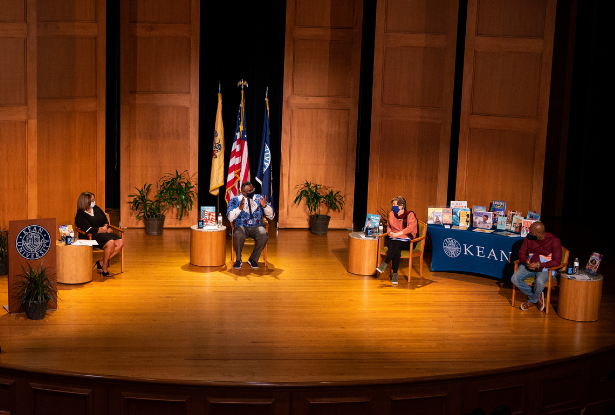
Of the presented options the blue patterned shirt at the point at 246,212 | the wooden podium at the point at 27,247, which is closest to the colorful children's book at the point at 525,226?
the blue patterned shirt at the point at 246,212

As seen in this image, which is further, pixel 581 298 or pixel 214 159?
pixel 214 159

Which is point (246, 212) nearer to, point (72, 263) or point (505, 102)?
point (72, 263)

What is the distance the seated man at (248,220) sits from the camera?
8.49 metres

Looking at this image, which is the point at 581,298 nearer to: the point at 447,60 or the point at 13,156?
the point at 447,60

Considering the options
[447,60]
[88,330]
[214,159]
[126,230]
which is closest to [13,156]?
[126,230]

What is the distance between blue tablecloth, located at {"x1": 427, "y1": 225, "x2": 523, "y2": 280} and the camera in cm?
820

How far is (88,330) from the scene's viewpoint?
6.25 m

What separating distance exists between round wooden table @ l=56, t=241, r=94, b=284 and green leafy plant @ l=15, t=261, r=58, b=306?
0.88 m

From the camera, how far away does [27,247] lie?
21.4ft

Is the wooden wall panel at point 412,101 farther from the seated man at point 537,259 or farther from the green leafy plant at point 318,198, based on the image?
the seated man at point 537,259

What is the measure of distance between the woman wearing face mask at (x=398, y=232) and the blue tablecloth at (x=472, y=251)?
0.53 meters

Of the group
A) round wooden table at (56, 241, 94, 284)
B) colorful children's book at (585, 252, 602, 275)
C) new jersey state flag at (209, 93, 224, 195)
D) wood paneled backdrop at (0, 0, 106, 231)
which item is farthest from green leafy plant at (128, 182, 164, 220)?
colorful children's book at (585, 252, 602, 275)

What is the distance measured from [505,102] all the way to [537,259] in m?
2.93

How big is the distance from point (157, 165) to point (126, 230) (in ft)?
3.71
